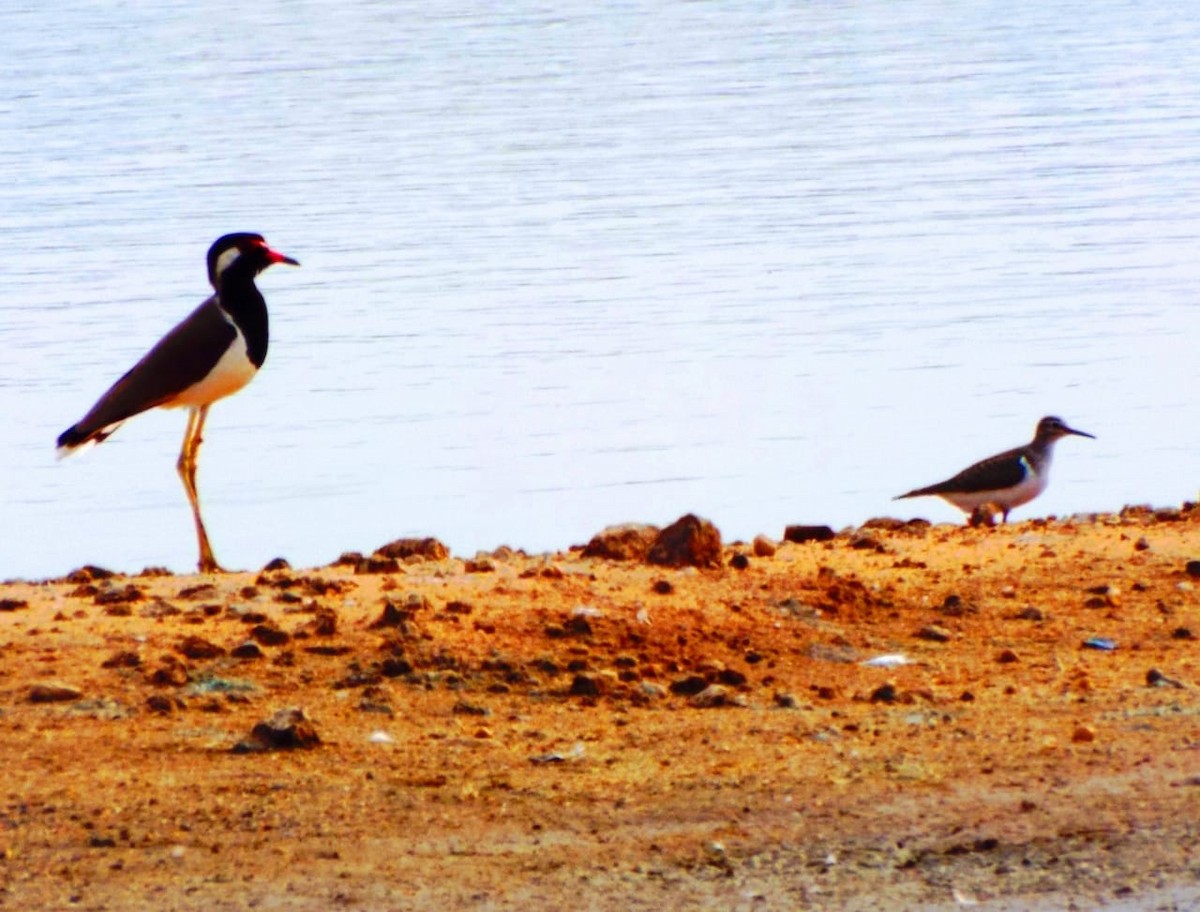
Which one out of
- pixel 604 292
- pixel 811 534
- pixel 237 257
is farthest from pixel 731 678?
pixel 604 292

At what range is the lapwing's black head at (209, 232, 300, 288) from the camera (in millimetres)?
11141

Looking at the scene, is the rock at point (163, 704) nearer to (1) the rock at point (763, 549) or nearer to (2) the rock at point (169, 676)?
(2) the rock at point (169, 676)

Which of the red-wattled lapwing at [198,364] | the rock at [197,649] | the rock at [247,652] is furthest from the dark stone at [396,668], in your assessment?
Answer: the red-wattled lapwing at [198,364]

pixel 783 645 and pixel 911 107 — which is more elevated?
pixel 911 107

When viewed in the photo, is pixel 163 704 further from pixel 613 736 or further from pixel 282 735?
pixel 613 736

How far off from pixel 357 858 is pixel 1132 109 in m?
26.0

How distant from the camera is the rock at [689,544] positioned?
8875 mm

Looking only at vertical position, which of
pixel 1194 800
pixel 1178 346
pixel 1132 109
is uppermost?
pixel 1132 109

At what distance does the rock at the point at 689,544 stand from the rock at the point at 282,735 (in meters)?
2.36

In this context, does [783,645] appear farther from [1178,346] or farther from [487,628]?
[1178,346]

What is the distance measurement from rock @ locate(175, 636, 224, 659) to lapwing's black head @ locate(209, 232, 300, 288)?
3741 millimetres

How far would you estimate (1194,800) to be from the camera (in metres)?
6.34

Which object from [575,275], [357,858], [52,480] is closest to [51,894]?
[357,858]

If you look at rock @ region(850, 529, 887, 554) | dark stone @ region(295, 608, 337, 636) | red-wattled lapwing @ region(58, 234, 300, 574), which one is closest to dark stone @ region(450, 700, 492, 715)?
dark stone @ region(295, 608, 337, 636)
